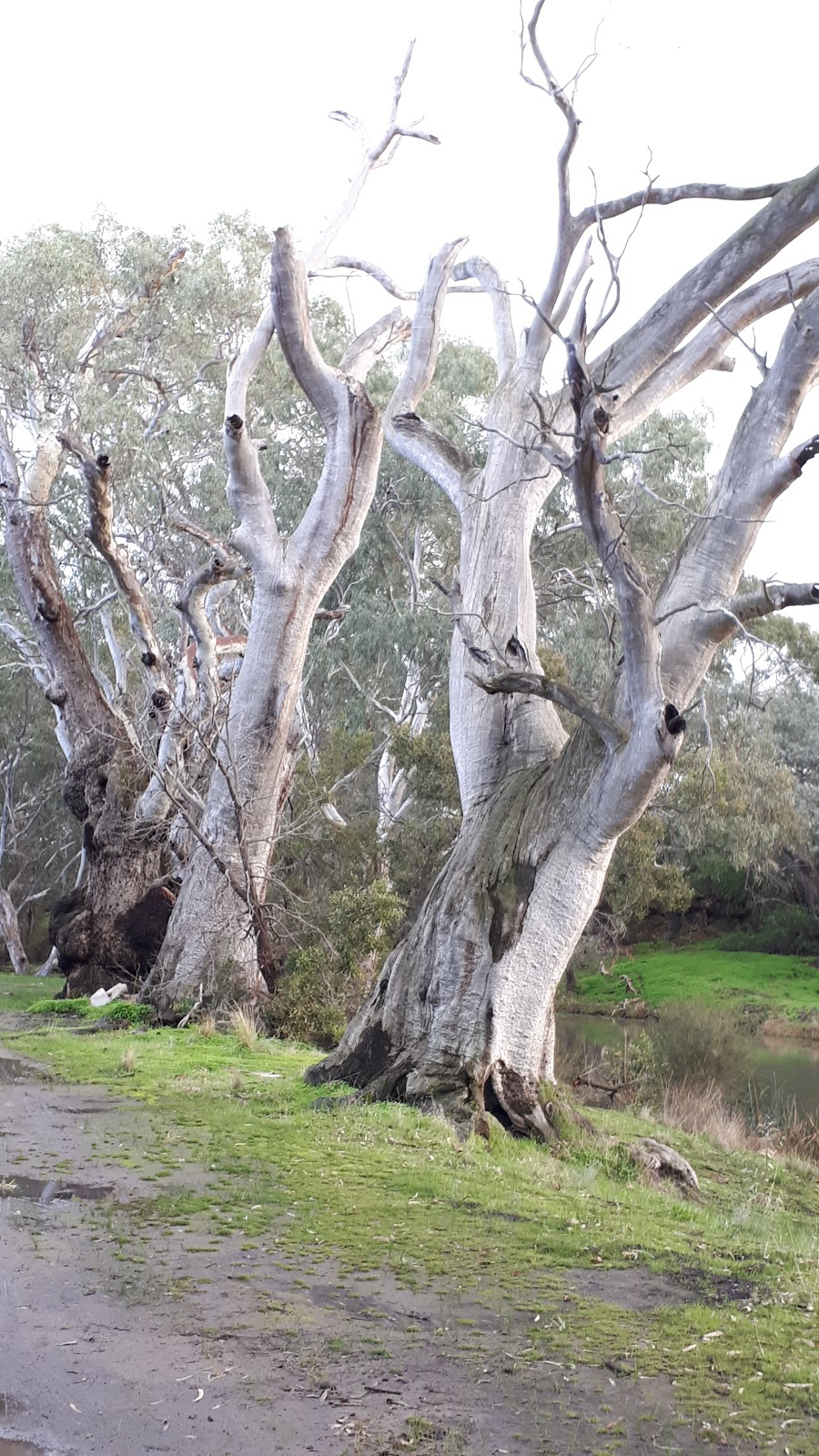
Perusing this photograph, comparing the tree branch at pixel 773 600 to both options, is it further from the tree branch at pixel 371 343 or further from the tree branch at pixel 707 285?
the tree branch at pixel 371 343

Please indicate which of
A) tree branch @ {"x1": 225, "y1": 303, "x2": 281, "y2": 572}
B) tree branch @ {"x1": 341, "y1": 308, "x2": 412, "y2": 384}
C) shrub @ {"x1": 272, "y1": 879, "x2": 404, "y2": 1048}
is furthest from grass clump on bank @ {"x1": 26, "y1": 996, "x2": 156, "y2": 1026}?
tree branch @ {"x1": 341, "y1": 308, "x2": 412, "y2": 384}

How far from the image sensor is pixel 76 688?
13117 millimetres

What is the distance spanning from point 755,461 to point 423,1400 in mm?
5110

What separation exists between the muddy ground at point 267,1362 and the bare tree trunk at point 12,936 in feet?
62.1

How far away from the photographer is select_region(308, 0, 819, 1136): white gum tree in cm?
579

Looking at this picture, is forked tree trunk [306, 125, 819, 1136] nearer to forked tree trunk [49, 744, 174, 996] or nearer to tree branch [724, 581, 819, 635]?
tree branch [724, 581, 819, 635]

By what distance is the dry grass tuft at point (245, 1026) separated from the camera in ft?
28.6

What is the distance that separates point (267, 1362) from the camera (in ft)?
9.73

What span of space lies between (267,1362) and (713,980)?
26.1 metres

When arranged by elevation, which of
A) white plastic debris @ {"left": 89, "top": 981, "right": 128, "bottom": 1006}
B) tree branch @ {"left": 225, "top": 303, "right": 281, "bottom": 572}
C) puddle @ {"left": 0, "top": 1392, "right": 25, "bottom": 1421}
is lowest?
puddle @ {"left": 0, "top": 1392, "right": 25, "bottom": 1421}

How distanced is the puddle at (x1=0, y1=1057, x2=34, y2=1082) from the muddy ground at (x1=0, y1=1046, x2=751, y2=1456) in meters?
2.82

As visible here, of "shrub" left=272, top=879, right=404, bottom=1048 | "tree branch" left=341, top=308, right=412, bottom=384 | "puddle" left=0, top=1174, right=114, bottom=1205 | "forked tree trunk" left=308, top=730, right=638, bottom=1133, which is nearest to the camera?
"puddle" left=0, top=1174, right=114, bottom=1205

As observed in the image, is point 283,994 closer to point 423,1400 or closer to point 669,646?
point 669,646

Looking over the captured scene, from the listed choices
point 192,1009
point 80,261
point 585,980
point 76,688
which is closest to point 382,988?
point 192,1009
